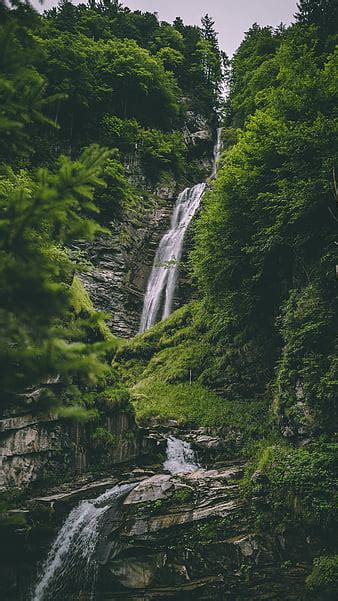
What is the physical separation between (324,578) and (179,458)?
5945 mm

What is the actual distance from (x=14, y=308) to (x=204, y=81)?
46.1 meters

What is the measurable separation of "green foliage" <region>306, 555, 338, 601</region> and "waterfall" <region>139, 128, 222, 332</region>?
57.0 feet

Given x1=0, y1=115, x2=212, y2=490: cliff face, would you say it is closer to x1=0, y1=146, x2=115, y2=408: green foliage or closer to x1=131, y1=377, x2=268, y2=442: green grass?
x1=0, y1=146, x2=115, y2=408: green foliage

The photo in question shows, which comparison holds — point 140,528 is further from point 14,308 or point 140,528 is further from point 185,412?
point 14,308

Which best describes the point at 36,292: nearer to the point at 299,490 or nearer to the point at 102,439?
the point at 299,490

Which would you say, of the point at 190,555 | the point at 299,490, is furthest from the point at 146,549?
the point at 299,490

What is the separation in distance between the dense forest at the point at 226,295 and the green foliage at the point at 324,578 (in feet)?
0.10

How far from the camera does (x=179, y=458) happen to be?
13609 mm

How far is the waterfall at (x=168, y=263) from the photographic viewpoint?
26.4 meters

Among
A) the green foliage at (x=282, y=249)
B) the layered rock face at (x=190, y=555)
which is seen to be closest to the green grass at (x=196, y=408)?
the green foliage at (x=282, y=249)

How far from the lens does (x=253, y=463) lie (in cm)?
1193

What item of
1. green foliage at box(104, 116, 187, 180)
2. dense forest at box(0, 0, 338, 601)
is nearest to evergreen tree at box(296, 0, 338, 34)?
dense forest at box(0, 0, 338, 601)

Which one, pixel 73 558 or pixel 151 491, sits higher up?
pixel 151 491

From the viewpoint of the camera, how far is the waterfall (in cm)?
2641
